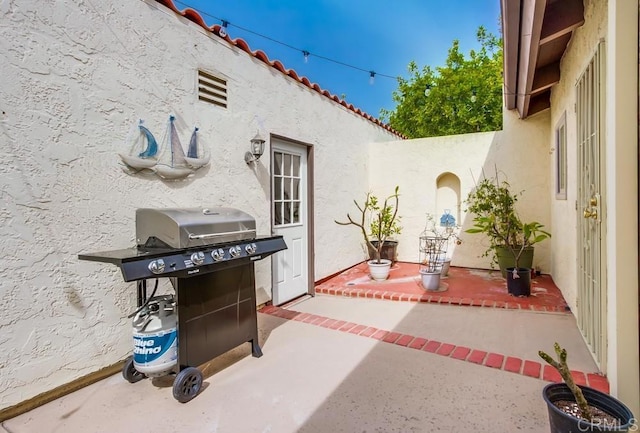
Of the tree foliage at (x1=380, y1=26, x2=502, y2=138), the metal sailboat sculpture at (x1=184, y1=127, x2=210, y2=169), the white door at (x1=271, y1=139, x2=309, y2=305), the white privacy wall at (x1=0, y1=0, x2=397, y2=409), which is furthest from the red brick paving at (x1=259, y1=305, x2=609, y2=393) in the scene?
the tree foliage at (x1=380, y1=26, x2=502, y2=138)

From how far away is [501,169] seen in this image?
7855 mm

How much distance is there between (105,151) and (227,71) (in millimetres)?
2096

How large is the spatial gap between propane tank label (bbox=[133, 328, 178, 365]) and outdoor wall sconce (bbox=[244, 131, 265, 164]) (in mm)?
2742

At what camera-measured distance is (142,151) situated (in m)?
3.67

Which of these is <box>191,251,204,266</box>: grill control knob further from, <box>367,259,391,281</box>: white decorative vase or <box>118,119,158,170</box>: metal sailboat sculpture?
<box>367,259,391,281</box>: white decorative vase

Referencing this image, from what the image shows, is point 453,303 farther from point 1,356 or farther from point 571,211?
point 1,356

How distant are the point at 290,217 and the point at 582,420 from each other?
4778 mm

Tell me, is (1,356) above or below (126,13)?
below

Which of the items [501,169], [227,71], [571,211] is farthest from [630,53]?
[501,169]

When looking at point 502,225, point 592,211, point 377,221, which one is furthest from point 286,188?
point 502,225

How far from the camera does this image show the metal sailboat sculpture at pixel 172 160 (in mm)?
3883

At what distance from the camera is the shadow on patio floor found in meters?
5.43

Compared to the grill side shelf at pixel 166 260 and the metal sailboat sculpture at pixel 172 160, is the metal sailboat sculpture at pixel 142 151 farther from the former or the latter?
the grill side shelf at pixel 166 260

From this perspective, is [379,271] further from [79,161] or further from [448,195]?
[79,161]
